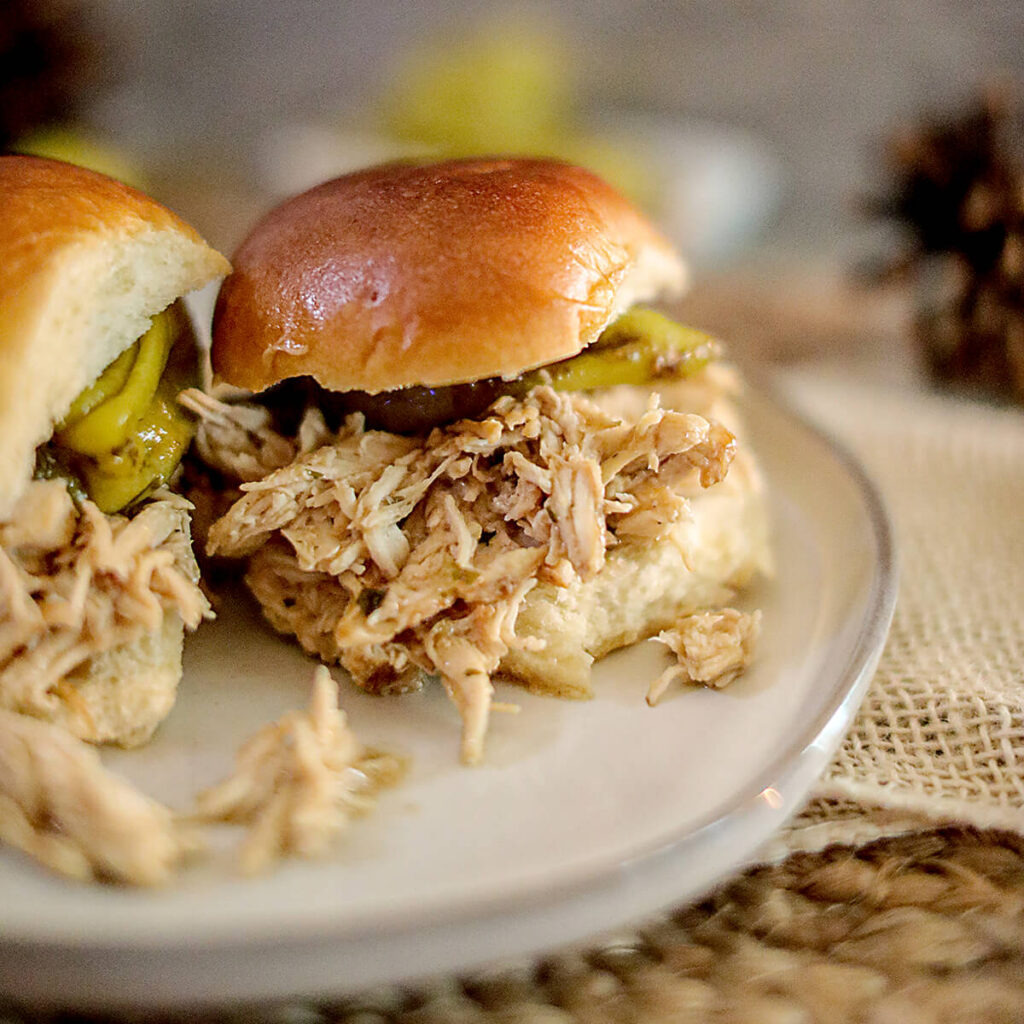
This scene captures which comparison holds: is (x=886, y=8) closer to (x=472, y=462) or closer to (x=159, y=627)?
(x=472, y=462)

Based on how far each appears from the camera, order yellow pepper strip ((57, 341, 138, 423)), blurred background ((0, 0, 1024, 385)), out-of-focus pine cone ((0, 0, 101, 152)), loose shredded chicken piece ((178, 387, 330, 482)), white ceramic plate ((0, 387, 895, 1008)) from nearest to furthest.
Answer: white ceramic plate ((0, 387, 895, 1008)) < yellow pepper strip ((57, 341, 138, 423)) < loose shredded chicken piece ((178, 387, 330, 482)) < out-of-focus pine cone ((0, 0, 101, 152)) < blurred background ((0, 0, 1024, 385))

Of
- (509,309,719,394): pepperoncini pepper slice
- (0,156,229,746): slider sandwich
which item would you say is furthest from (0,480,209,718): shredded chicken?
(509,309,719,394): pepperoncini pepper slice

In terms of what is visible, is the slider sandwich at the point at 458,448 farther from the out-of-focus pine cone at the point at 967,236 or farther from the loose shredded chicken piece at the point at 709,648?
the out-of-focus pine cone at the point at 967,236

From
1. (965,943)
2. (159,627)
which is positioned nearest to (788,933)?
(965,943)

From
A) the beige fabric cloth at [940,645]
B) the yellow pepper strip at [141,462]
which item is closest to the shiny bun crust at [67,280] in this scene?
the yellow pepper strip at [141,462]

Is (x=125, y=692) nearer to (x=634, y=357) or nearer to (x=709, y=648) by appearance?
(x=709, y=648)

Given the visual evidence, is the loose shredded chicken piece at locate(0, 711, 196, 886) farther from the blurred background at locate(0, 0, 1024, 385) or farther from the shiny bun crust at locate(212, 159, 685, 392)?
the blurred background at locate(0, 0, 1024, 385)
